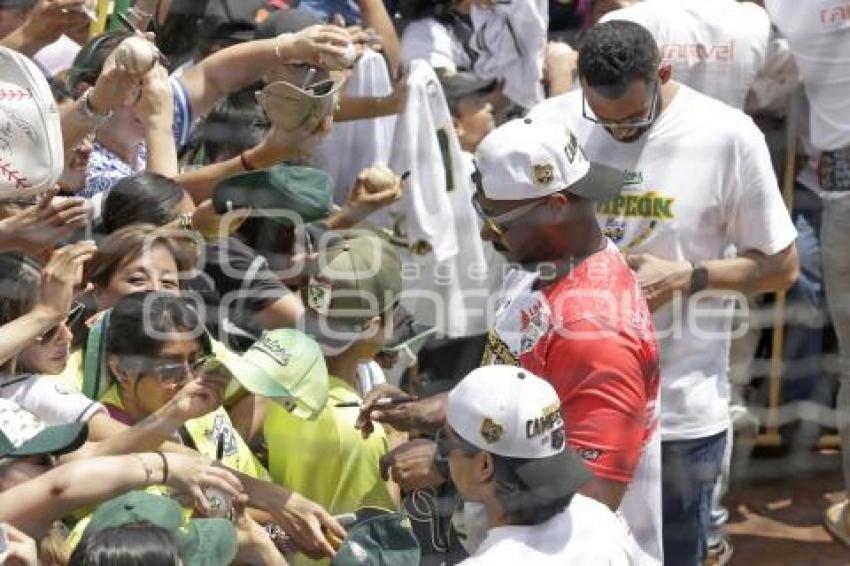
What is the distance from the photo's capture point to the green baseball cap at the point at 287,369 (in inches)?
105

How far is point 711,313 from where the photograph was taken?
10.7ft

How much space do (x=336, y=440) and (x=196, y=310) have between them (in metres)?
0.31

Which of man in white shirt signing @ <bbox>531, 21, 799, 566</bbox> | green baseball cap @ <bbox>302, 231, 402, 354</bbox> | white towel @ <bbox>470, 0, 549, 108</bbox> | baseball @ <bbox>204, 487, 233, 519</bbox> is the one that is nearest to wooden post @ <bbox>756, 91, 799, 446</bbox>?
white towel @ <bbox>470, 0, 549, 108</bbox>

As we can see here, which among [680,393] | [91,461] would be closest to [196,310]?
[91,461]

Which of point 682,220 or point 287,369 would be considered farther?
point 682,220

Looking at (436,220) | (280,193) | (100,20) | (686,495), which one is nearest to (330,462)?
(280,193)

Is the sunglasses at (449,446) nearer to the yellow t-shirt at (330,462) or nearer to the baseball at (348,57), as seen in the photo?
the yellow t-shirt at (330,462)

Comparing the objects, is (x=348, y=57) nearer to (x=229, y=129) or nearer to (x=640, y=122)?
(x=229, y=129)

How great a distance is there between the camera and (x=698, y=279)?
10.3 ft

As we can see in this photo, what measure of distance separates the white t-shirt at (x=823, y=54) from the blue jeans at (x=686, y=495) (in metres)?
0.94

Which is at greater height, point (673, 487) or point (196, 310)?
point (196, 310)

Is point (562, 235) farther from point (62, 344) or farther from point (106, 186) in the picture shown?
point (106, 186)

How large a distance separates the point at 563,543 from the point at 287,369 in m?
0.54

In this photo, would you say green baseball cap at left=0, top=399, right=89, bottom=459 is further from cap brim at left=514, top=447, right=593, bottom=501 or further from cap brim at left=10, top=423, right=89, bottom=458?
cap brim at left=514, top=447, right=593, bottom=501
